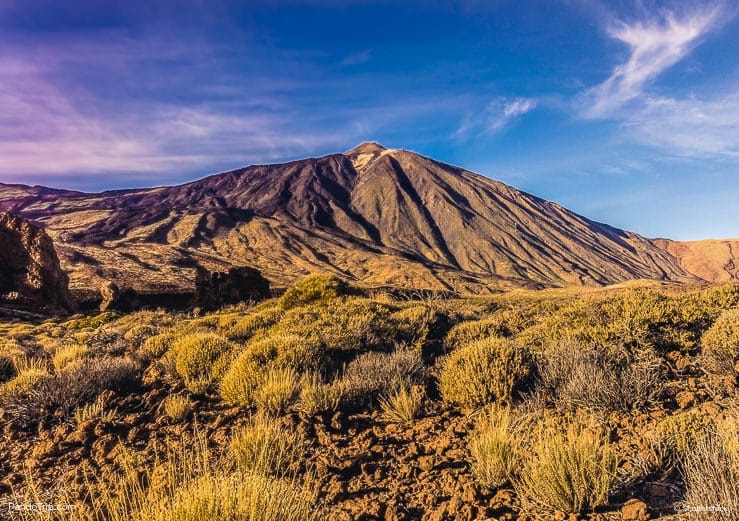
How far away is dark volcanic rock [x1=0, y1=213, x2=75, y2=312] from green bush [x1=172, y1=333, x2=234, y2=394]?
81.2 feet

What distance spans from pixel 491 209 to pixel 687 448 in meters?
158

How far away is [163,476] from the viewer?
3.40 metres

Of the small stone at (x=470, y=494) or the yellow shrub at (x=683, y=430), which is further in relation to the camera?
the yellow shrub at (x=683, y=430)

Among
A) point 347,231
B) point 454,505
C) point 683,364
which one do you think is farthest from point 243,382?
point 347,231

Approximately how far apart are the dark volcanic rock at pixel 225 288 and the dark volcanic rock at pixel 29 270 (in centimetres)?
900

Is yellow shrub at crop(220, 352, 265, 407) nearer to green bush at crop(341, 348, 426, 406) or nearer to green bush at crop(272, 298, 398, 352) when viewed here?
green bush at crop(341, 348, 426, 406)

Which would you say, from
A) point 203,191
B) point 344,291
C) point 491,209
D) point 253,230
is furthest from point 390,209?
point 344,291

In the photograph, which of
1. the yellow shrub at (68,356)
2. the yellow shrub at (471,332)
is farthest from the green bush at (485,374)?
the yellow shrub at (68,356)

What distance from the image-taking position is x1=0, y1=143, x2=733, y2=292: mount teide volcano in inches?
2776

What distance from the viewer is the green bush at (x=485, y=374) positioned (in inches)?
204

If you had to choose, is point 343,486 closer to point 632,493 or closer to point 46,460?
point 632,493

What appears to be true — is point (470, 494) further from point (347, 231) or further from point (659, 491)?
point (347, 231)

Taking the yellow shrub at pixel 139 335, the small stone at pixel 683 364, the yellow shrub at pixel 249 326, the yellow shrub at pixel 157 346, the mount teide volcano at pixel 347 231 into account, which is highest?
the mount teide volcano at pixel 347 231

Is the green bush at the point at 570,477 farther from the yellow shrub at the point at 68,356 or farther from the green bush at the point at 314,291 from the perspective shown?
the green bush at the point at 314,291
